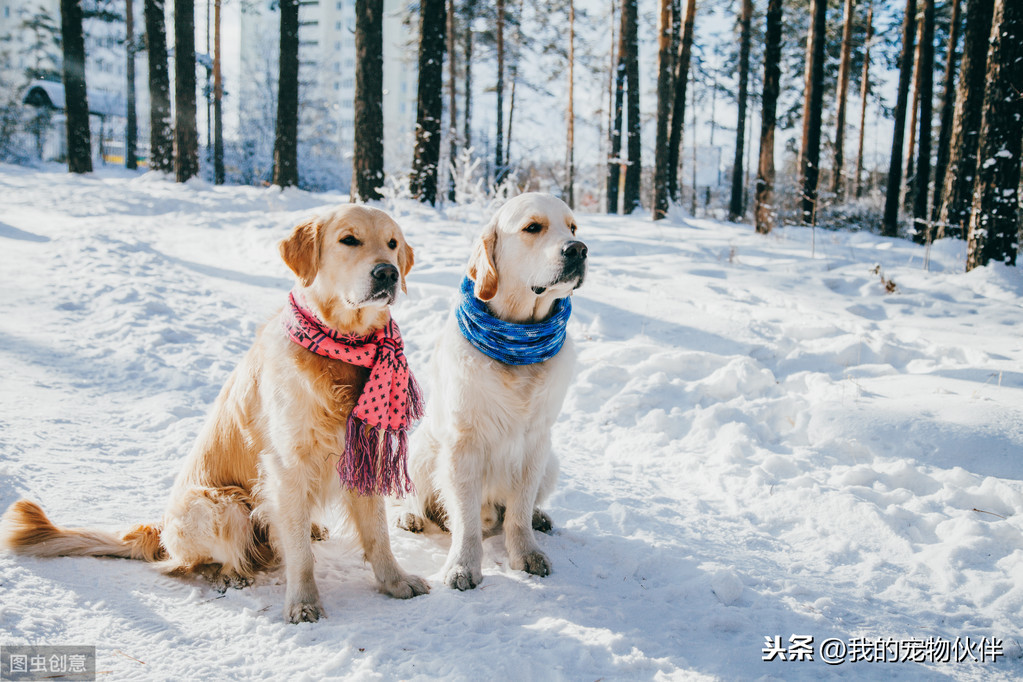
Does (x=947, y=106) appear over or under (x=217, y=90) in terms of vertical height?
under

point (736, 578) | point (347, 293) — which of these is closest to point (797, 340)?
point (736, 578)

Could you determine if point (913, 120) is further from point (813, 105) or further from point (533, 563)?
point (533, 563)

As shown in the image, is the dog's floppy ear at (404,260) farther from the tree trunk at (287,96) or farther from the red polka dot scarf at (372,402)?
the tree trunk at (287,96)

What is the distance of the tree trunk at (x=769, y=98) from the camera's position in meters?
12.4

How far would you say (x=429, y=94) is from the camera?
1084cm

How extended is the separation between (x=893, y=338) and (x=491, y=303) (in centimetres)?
394

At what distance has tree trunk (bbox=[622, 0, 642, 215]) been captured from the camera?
15.2 metres

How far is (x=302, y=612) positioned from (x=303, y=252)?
141cm

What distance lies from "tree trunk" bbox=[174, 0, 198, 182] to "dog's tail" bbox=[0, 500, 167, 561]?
14028mm

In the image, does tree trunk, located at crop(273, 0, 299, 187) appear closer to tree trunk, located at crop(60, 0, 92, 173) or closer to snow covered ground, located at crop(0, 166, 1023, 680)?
tree trunk, located at crop(60, 0, 92, 173)

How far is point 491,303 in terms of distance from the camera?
2889 millimetres

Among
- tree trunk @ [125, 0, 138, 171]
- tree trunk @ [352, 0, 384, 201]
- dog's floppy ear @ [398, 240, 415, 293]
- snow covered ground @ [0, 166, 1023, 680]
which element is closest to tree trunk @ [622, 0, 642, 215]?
tree trunk @ [352, 0, 384, 201]

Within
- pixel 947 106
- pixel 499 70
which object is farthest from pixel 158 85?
pixel 947 106

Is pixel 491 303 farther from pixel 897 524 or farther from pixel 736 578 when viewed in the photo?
pixel 897 524
